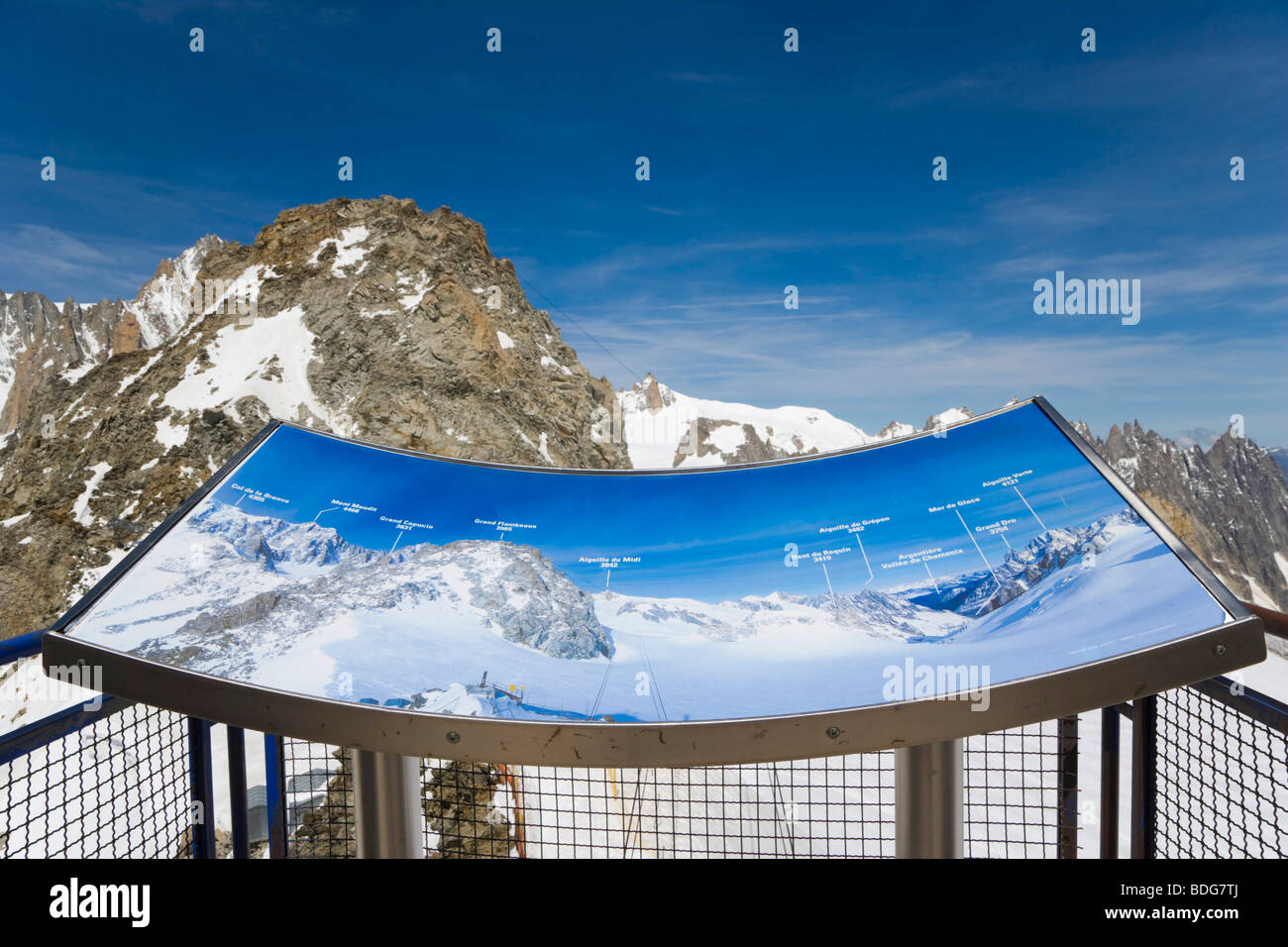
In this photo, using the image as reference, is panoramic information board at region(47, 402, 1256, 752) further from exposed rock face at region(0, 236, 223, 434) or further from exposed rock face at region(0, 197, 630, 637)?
exposed rock face at region(0, 236, 223, 434)

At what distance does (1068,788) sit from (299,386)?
3517 centimetres

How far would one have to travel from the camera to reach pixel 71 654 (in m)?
1.64

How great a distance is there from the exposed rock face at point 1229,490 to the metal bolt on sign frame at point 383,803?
10662 centimetres

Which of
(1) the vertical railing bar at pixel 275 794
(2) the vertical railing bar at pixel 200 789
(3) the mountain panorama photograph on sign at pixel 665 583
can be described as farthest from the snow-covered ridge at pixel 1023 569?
(2) the vertical railing bar at pixel 200 789

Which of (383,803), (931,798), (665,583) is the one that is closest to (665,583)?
A: (665,583)

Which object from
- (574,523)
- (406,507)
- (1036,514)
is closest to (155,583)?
(406,507)

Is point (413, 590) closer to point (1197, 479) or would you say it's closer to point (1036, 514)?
point (1036, 514)

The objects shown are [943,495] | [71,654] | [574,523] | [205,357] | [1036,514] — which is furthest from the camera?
[205,357]

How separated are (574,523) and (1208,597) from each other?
62.1 inches

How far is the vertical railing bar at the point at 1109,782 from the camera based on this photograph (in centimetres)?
214

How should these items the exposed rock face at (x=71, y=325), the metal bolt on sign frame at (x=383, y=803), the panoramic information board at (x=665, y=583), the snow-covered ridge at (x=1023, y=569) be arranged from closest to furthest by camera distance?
the panoramic information board at (x=665, y=583) → the snow-covered ridge at (x=1023, y=569) → the metal bolt on sign frame at (x=383, y=803) → the exposed rock face at (x=71, y=325)

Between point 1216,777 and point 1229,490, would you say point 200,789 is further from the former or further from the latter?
point 1229,490

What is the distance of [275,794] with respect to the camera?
238cm

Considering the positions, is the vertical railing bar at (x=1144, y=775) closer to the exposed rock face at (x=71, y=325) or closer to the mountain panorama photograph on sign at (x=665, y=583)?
the mountain panorama photograph on sign at (x=665, y=583)
